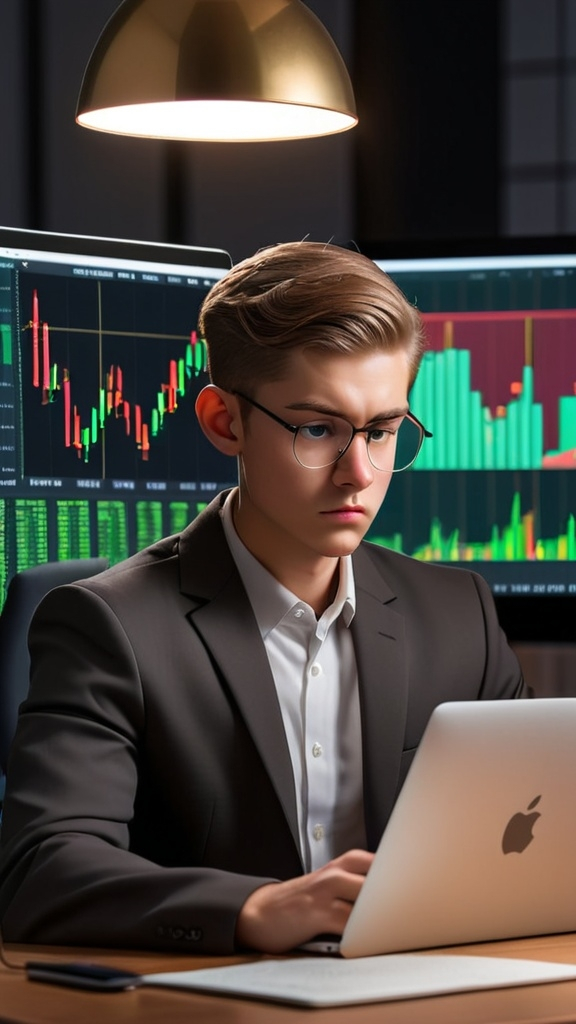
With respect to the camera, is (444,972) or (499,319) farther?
(499,319)

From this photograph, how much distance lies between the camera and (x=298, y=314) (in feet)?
4.89

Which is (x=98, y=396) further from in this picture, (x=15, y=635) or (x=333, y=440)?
(x=333, y=440)

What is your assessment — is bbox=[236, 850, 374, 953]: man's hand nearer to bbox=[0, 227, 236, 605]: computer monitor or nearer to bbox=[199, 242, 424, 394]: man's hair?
bbox=[199, 242, 424, 394]: man's hair

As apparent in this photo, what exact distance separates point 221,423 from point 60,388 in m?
0.86

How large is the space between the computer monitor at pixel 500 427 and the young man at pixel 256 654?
2.75 ft

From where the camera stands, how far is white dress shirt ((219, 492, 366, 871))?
1.55 meters

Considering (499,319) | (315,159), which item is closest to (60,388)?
(499,319)

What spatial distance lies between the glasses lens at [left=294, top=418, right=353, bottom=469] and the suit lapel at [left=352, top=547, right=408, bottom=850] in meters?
0.23

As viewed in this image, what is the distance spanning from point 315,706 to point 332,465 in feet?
0.88

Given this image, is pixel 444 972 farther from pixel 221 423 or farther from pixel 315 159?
pixel 315 159

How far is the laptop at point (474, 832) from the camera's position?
3.77 ft

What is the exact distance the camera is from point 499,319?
2.51m

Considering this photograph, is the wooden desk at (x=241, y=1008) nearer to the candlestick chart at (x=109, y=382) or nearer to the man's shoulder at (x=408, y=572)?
the man's shoulder at (x=408, y=572)

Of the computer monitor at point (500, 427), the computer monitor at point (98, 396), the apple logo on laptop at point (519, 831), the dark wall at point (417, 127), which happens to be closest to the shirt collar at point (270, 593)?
the apple logo on laptop at point (519, 831)
